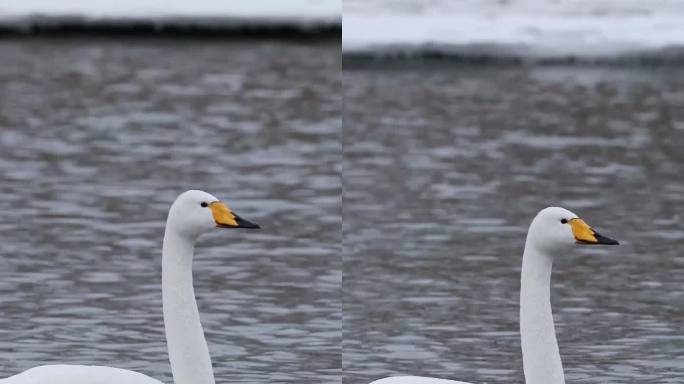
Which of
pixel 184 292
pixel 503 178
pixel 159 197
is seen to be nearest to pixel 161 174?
pixel 159 197

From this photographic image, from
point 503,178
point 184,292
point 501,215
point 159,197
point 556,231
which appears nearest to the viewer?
point 556,231

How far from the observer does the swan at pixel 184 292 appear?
6.92 metres

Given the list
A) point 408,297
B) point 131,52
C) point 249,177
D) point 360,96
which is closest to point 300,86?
point 360,96

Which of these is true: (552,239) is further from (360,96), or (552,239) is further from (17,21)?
(17,21)

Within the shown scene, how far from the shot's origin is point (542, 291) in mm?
6895

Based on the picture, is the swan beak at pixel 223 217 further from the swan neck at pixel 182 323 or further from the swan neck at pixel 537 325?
the swan neck at pixel 537 325

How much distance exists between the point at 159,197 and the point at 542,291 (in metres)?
7.83

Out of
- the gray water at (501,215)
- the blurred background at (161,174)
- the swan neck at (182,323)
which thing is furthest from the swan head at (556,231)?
the blurred background at (161,174)

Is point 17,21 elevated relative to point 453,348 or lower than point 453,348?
elevated

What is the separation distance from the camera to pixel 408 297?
1088 centimetres

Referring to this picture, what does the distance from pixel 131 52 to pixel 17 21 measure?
2.43 m

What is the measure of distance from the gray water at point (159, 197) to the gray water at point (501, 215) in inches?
12.1

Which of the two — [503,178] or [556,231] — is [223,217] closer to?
[556,231]

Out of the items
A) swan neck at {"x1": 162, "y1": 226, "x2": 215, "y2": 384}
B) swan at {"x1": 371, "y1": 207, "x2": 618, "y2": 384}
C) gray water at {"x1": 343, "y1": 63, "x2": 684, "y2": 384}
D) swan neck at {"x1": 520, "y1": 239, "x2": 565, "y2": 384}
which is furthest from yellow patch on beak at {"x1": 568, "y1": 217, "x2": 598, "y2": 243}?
gray water at {"x1": 343, "y1": 63, "x2": 684, "y2": 384}
